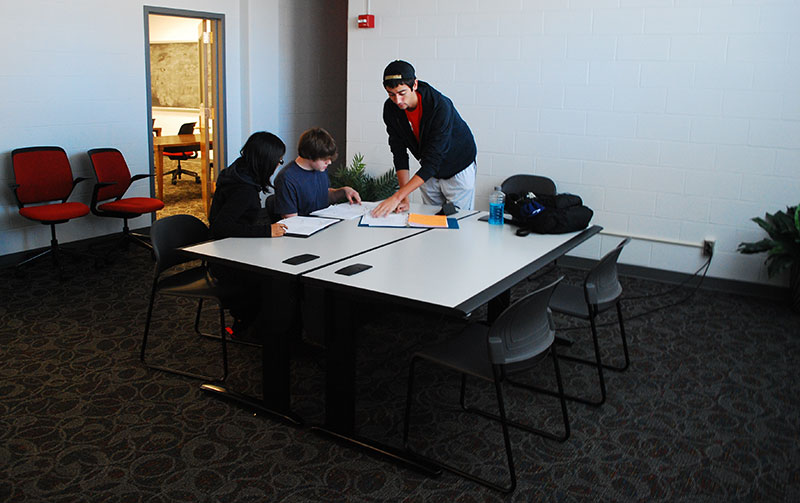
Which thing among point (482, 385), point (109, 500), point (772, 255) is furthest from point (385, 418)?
point (772, 255)

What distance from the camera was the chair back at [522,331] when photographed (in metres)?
2.35

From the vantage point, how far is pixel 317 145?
3.61m

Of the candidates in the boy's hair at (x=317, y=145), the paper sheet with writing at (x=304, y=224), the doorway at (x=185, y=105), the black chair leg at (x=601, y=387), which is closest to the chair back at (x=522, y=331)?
the black chair leg at (x=601, y=387)

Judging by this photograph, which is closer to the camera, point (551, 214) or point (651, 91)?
point (551, 214)

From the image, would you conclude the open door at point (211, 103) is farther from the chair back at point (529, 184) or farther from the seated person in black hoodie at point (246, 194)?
the seated person in black hoodie at point (246, 194)

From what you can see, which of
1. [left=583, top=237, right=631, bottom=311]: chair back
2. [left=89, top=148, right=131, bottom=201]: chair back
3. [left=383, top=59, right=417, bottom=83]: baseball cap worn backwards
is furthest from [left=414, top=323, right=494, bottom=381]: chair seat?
[left=89, top=148, right=131, bottom=201]: chair back

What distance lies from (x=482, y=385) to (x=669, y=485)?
102 centimetres

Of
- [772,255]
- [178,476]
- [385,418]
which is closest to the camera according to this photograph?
[178,476]

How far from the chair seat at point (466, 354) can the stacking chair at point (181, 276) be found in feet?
3.78

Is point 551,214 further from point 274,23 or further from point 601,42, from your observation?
point 274,23

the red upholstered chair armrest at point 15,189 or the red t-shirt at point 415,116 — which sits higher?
the red t-shirt at point 415,116

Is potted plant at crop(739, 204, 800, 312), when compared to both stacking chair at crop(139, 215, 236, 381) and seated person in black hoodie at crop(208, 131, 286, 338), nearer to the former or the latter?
seated person in black hoodie at crop(208, 131, 286, 338)

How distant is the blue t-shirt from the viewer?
3619 millimetres

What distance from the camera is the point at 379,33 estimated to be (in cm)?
601
